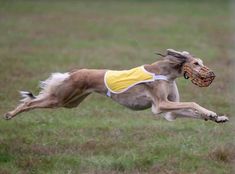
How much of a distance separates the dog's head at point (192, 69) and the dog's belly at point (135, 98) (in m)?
0.52

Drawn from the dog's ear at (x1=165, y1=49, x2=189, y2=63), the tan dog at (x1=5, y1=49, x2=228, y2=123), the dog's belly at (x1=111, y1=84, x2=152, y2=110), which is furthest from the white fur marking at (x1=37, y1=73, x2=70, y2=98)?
the dog's ear at (x1=165, y1=49, x2=189, y2=63)

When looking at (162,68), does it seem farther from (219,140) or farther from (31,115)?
(31,115)

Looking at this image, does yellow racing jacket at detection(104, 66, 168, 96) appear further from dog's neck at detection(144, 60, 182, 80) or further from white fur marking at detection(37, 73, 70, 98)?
white fur marking at detection(37, 73, 70, 98)

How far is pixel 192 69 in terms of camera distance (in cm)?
825

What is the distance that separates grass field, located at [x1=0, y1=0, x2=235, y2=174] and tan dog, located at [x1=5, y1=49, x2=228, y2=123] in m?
0.57

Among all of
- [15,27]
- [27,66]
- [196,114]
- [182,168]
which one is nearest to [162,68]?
[196,114]

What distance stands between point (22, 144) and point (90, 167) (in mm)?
1355

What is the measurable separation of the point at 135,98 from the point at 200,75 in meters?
0.96

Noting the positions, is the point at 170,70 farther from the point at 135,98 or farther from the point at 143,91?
the point at 135,98

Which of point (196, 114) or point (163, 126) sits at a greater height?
point (196, 114)

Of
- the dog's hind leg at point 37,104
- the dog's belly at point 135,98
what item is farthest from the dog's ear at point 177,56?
the dog's hind leg at point 37,104

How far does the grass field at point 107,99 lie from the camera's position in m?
8.28

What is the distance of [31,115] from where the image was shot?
10.8 metres

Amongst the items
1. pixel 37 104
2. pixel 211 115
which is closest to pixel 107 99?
pixel 37 104
